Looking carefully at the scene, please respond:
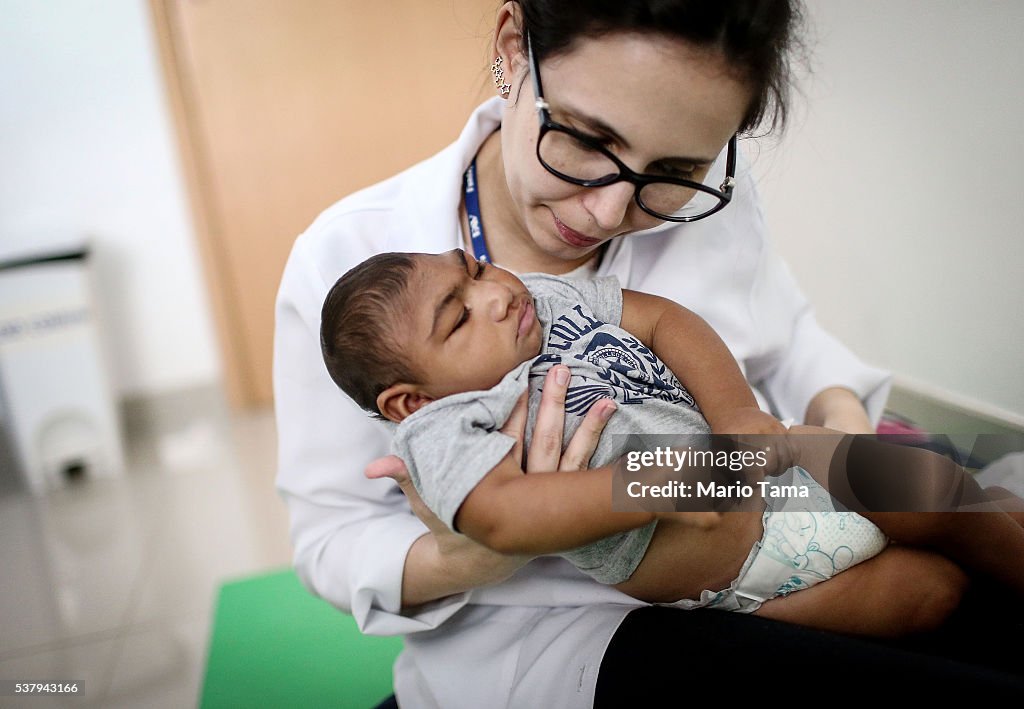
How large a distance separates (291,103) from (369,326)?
0.90 ft

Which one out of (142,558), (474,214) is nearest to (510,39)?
(474,214)

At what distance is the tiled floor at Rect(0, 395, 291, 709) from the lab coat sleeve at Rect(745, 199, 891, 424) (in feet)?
1.61

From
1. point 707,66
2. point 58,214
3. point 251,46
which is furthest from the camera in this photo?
point 58,214

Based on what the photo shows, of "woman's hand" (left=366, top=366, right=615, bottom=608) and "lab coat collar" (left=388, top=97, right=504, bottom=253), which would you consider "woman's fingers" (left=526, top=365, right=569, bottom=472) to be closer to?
"woman's hand" (left=366, top=366, right=615, bottom=608)

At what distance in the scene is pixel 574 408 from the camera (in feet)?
1.74

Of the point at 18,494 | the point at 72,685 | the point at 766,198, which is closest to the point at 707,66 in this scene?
the point at 766,198

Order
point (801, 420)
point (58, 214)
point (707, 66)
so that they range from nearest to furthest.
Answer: point (707, 66) < point (801, 420) < point (58, 214)

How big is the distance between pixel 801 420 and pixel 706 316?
0.52 ft

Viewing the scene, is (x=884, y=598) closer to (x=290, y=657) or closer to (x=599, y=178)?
(x=599, y=178)

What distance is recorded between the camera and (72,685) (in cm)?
72

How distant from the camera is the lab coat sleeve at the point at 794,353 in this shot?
692mm

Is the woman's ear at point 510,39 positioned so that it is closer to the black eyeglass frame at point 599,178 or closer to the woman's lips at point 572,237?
→ the black eyeglass frame at point 599,178

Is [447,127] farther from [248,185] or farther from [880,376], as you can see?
[880,376]

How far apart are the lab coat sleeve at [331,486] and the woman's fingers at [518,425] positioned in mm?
182
